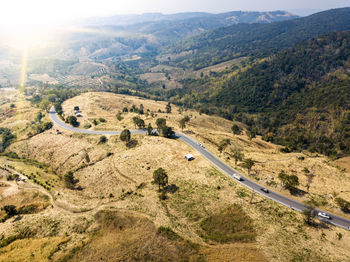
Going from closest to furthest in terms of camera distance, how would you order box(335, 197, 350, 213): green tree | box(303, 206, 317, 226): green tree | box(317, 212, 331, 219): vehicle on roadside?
box(303, 206, 317, 226): green tree
box(317, 212, 331, 219): vehicle on roadside
box(335, 197, 350, 213): green tree

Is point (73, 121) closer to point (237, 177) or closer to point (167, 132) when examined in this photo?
point (167, 132)

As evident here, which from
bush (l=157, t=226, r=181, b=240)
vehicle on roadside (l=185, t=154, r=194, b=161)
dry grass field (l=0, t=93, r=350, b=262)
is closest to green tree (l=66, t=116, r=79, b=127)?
dry grass field (l=0, t=93, r=350, b=262)

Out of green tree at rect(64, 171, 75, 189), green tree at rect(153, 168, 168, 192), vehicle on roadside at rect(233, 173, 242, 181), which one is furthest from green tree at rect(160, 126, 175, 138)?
green tree at rect(64, 171, 75, 189)

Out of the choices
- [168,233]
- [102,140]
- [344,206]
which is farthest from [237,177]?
[102,140]

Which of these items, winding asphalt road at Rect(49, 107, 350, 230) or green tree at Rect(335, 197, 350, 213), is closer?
winding asphalt road at Rect(49, 107, 350, 230)

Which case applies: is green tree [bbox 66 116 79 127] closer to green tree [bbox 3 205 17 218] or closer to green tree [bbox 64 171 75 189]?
green tree [bbox 64 171 75 189]

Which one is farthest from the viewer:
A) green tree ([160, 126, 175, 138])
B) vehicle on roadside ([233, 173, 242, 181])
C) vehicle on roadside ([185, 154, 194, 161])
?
green tree ([160, 126, 175, 138])

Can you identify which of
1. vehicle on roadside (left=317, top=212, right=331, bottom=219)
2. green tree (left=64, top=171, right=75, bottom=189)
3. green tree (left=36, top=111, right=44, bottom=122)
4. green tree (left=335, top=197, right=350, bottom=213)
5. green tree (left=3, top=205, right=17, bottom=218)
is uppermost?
green tree (left=335, top=197, right=350, bottom=213)

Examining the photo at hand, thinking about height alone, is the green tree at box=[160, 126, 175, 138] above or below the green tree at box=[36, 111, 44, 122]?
above
